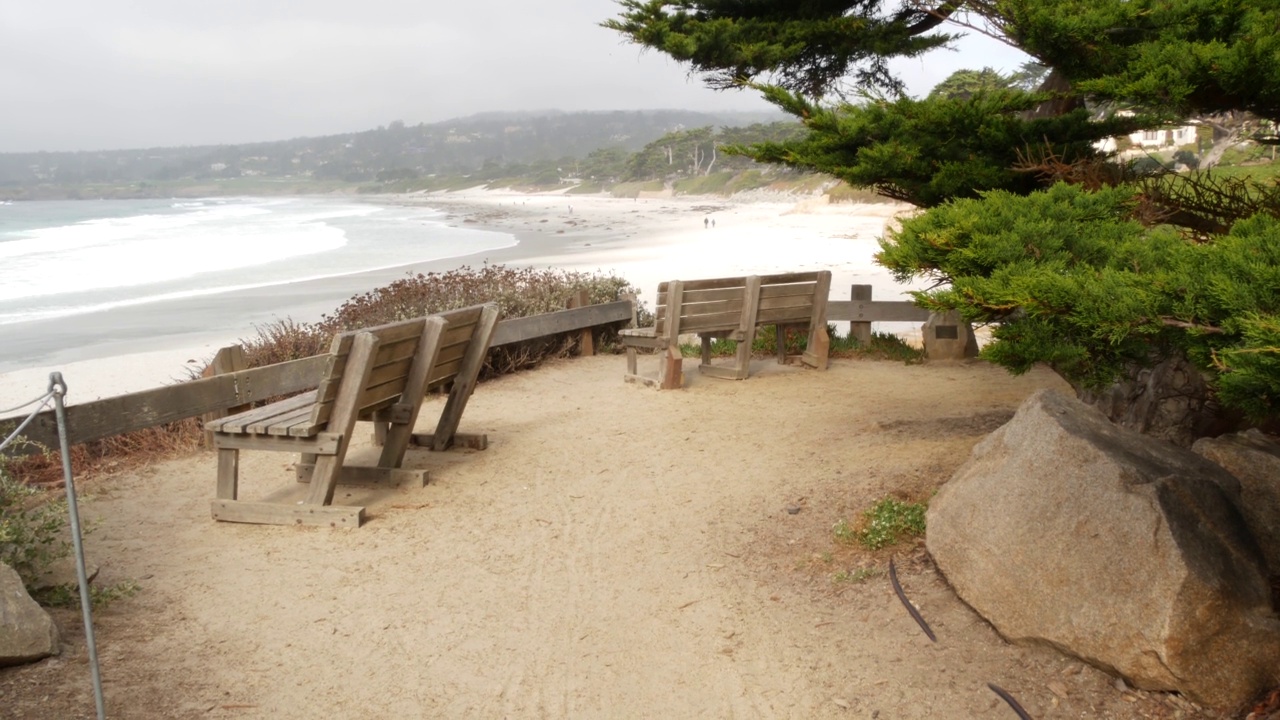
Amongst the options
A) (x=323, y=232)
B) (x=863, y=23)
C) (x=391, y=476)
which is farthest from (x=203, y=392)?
(x=323, y=232)

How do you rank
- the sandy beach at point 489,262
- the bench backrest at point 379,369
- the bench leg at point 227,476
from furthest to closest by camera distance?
the sandy beach at point 489,262 < the bench leg at point 227,476 < the bench backrest at point 379,369

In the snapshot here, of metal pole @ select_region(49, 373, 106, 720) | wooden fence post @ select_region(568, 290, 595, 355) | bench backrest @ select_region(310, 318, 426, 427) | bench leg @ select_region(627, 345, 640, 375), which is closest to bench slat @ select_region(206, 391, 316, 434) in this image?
bench backrest @ select_region(310, 318, 426, 427)

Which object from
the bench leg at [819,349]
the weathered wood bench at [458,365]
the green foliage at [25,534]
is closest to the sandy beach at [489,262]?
the weathered wood bench at [458,365]

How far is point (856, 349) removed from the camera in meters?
11.5

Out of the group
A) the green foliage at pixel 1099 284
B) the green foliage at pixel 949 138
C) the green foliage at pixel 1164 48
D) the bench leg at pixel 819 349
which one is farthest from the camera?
the bench leg at pixel 819 349

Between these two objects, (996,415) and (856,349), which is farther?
(856,349)

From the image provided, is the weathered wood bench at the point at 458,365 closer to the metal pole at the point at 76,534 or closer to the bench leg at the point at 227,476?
the bench leg at the point at 227,476

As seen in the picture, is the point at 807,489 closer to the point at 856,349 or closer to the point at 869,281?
the point at 856,349

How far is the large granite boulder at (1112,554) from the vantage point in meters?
3.76

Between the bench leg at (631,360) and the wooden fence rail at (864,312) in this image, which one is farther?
the wooden fence rail at (864,312)

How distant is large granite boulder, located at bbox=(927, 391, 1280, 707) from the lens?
12.3ft

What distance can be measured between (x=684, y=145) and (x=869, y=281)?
96.1 meters

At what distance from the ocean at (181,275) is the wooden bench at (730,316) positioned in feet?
32.7

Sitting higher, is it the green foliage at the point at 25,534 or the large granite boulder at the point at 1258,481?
the large granite boulder at the point at 1258,481
